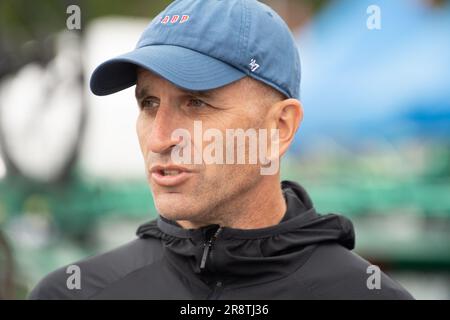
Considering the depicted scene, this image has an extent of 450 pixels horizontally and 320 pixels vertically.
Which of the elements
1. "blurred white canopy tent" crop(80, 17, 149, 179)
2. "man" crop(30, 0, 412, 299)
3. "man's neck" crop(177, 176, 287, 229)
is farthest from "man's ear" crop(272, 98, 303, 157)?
"blurred white canopy tent" crop(80, 17, 149, 179)

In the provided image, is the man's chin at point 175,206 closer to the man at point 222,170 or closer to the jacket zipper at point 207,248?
the man at point 222,170

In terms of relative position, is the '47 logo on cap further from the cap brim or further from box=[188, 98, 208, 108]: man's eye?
box=[188, 98, 208, 108]: man's eye

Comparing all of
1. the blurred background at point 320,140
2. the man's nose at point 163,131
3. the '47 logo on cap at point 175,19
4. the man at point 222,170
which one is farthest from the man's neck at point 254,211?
the blurred background at point 320,140

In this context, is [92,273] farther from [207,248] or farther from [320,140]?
[320,140]

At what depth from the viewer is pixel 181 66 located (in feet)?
6.49

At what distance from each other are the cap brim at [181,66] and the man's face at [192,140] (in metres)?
0.04

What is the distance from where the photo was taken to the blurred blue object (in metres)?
9.34

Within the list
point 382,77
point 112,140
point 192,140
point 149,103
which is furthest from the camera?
point 112,140

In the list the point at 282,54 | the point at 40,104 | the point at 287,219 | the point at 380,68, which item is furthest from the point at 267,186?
the point at 380,68

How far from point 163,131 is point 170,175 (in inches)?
4.3

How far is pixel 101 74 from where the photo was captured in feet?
6.91

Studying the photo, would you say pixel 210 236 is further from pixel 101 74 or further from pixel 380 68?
pixel 380 68

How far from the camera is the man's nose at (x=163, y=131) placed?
1.96 m

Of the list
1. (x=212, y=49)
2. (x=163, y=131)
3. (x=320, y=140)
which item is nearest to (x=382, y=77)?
(x=320, y=140)
